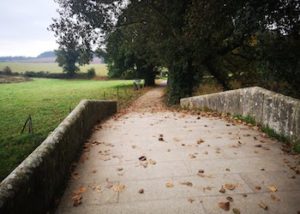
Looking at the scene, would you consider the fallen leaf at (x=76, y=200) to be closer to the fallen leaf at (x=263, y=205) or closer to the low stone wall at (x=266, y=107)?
the fallen leaf at (x=263, y=205)

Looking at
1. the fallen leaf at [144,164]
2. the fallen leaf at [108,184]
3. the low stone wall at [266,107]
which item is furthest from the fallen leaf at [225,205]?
the low stone wall at [266,107]

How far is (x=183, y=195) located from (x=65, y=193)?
157 centimetres

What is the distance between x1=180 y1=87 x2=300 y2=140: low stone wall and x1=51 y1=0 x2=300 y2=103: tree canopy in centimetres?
372

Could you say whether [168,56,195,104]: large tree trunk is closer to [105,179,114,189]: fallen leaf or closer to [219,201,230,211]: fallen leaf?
[105,179,114,189]: fallen leaf

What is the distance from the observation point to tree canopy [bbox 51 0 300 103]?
1175 cm

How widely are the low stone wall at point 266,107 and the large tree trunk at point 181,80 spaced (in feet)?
24.5

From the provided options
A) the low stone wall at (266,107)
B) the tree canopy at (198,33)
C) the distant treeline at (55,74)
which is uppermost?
the tree canopy at (198,33)

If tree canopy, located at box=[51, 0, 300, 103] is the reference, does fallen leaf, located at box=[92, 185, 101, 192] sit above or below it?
below

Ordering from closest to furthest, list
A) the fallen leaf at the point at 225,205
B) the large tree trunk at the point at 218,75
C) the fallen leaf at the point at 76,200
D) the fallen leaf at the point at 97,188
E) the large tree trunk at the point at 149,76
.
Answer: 1. the fallen leaf at the point at 225,205
2. the fallen leaf at the point at 76,200
3. the fallen leaf at the point at 97,188
4. the large tree trunk at the point at 218,75
5. the large tree trunk at the point at 149,76

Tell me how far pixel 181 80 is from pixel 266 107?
12.0m

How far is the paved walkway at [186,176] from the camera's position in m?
3.57

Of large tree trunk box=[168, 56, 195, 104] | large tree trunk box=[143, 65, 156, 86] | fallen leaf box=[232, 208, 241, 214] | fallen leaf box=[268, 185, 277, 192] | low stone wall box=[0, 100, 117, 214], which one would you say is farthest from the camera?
large tree trunk box=[143, 65, 156, 86]

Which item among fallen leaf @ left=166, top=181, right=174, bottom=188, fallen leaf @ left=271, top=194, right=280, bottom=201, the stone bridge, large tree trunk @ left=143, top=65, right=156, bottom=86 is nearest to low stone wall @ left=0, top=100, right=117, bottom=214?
the stone bridge

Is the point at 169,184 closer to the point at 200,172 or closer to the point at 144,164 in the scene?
the point at 200,172
